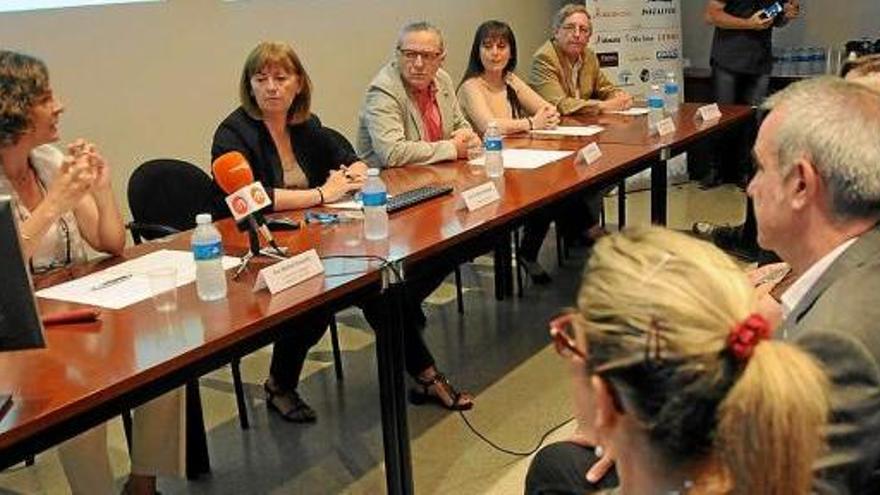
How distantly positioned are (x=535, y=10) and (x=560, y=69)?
1.74 m

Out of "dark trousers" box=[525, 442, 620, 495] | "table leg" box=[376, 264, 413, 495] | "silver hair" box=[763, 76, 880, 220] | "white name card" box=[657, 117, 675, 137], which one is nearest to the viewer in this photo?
"silver hair" box=[763, 76, 880, 220]

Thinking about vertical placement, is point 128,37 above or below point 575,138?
above

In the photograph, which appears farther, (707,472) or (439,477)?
(439,477)

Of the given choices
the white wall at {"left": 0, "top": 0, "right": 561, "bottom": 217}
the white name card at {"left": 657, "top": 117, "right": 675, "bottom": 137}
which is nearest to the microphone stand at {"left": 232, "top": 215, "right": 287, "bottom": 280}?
the white wall at {"left": 0, "top": 0, "right": 561, "bottom": 217}

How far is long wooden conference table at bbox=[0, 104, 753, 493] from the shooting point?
4.99 feet

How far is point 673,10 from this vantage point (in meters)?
6.04

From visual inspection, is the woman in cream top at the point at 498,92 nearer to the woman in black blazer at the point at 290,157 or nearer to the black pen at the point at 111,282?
the woman in black blazer at the point at 290,157

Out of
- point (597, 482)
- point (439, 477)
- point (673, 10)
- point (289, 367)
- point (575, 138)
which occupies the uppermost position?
point (673, 10)

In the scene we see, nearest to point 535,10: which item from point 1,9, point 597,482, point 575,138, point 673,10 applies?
point 673,10

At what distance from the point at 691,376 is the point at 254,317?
1120 mm

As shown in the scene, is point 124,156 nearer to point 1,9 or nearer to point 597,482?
point 1,9

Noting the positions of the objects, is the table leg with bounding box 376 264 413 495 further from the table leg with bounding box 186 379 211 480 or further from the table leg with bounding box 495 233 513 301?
the table leg with bounding box 495 233 513 301

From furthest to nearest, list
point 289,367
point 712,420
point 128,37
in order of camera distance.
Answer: point 128,37 → point 289,367 → point 712,420

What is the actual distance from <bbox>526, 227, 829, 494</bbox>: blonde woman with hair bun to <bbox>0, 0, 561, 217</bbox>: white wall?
2982mm
